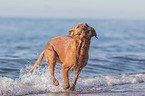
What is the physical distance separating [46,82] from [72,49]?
2.11 m

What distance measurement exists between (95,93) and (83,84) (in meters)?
1.25

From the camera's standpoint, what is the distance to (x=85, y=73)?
1016 centimetres

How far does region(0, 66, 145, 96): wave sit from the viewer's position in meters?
7.11

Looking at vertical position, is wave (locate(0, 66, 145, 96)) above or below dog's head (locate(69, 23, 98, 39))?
below

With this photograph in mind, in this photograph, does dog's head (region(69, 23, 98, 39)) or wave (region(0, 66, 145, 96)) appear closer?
dog's head (region(69, 23, 98, 39))

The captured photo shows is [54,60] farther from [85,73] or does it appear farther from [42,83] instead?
[85,73]

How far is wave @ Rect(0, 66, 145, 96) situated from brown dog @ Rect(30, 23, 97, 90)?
74cm

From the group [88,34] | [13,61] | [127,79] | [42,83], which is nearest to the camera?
[88,34]

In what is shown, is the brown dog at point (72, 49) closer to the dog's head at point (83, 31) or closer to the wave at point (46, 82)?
the dog's head at point (83, 31)

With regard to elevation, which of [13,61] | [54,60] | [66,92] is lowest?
[13,61]

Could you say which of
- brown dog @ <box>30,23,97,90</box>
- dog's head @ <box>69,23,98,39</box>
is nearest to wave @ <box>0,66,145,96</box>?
brown dog @ <box>30,23,97,90</box>

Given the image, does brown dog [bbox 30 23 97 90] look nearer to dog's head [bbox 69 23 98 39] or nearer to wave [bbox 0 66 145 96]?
dog's head [bbox 69 23 98 39]

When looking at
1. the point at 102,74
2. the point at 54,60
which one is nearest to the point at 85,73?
the point at 102,74

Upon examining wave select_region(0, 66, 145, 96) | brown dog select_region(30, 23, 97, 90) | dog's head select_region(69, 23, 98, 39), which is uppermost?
dog's head select_region(69, 23, 98, 39)
